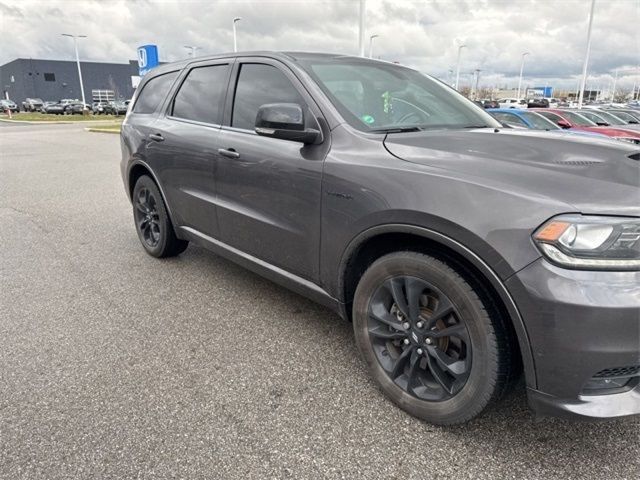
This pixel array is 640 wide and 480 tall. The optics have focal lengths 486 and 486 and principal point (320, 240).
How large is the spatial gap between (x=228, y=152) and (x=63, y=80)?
306ft

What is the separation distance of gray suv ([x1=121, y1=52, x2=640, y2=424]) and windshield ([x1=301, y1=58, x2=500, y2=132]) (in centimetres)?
2

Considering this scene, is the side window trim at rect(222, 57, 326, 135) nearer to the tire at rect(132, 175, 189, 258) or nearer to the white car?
the tire at rect(132, 175, 189, 258)

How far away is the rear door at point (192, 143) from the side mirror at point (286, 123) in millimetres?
893

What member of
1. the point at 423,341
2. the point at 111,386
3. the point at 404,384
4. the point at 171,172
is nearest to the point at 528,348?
the point at 423,341

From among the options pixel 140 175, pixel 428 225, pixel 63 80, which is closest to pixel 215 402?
pixel 428 225

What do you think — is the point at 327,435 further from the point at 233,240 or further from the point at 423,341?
the point at 233,240

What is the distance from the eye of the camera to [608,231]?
1763 mm

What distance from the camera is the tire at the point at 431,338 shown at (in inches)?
80.0

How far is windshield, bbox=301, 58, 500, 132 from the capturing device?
2816 mm

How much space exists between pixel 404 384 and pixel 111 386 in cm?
160

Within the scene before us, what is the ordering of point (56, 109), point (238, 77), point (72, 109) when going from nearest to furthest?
point (238, 77), point (56, 109), point (72, 109)

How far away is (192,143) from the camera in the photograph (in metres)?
3.69

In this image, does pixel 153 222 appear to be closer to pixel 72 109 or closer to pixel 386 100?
pixel 386 100

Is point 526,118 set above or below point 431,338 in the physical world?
above
